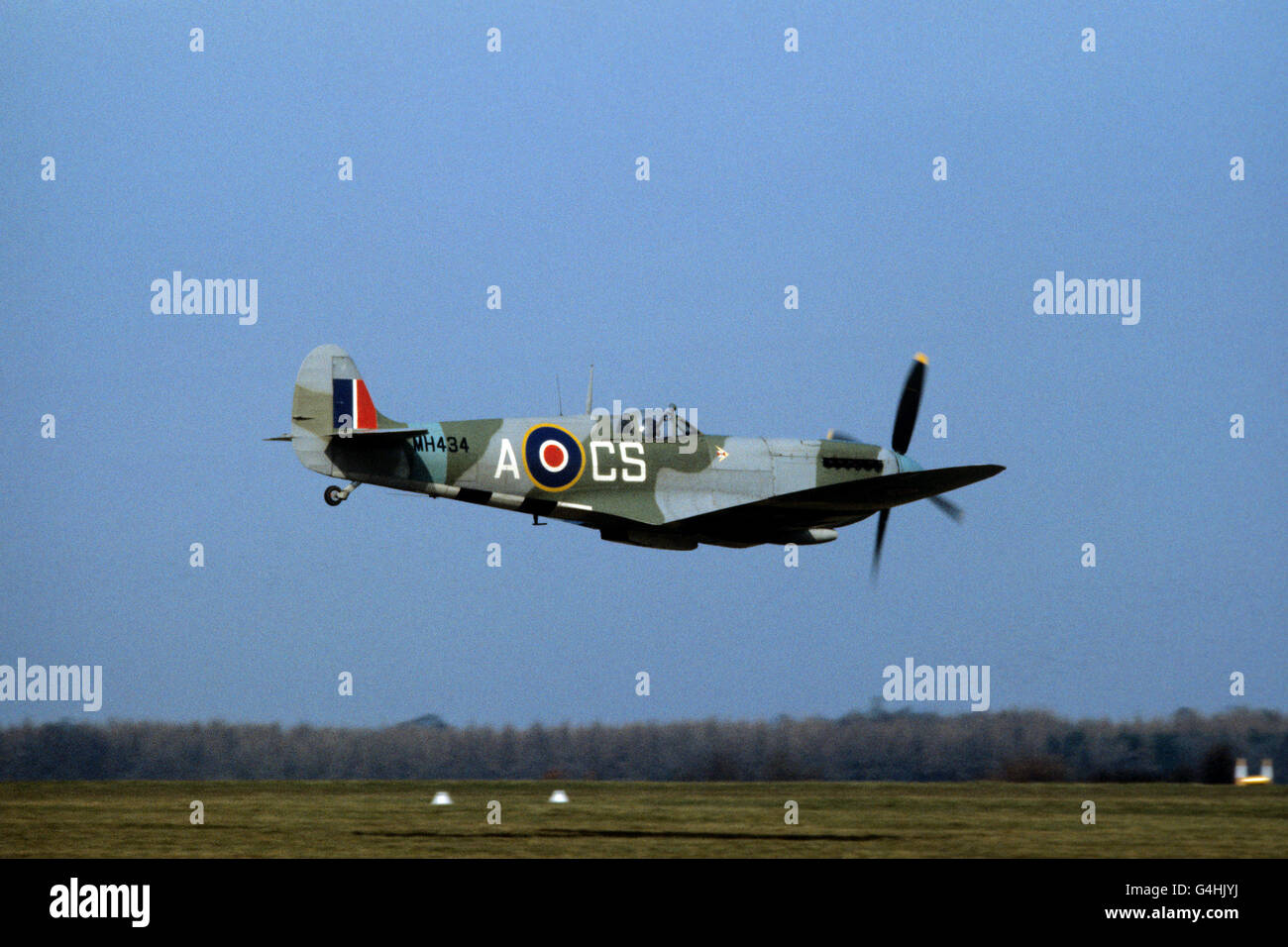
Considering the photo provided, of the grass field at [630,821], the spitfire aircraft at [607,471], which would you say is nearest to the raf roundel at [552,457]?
the spitfire aircraft at [607,471]

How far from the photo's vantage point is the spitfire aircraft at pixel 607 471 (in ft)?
67.5

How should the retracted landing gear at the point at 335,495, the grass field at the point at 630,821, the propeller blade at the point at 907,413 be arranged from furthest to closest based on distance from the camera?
the propeller blade at the point at 907,413
the retracted landing gear at the point at 335,495
the grass field at the point at 630,821

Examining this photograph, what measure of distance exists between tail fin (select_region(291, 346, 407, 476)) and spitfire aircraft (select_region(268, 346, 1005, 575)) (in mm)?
15

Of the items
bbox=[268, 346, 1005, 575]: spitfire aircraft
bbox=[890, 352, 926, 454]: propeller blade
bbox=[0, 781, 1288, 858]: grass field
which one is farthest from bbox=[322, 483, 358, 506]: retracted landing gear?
bbox=[890, 352, 926, 454]: propeller blade

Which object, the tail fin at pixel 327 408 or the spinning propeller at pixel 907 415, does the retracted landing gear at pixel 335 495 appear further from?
the spinning propeller at pixel 907 415

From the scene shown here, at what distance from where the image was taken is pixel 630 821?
18.2 m

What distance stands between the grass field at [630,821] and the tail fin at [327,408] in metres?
5.08

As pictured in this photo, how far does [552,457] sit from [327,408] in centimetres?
334
